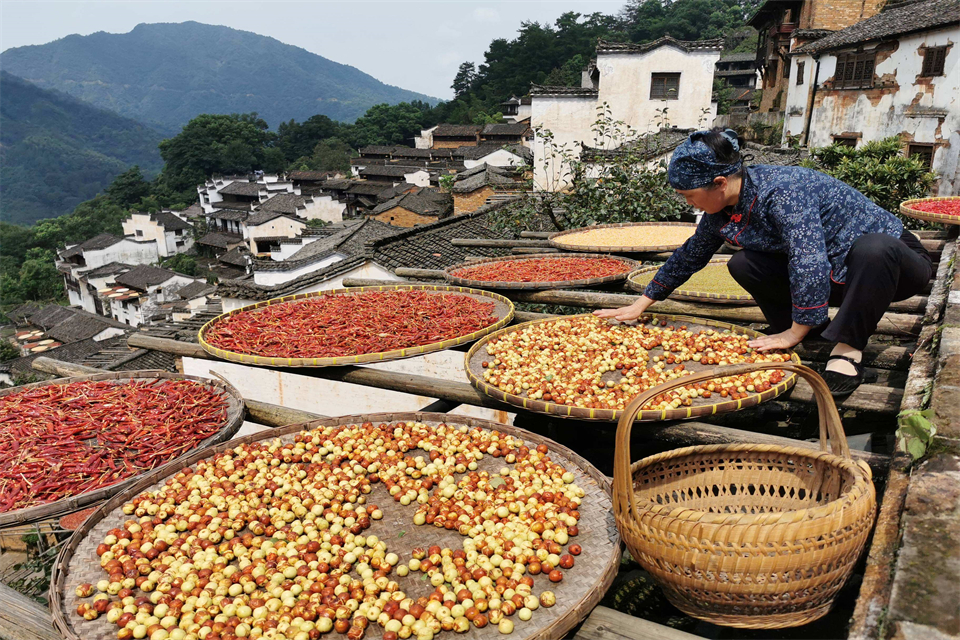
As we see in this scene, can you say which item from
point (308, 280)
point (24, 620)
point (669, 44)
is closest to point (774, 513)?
point (24, 620)

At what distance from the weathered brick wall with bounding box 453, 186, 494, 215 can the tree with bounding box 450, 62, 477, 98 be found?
50338 mm

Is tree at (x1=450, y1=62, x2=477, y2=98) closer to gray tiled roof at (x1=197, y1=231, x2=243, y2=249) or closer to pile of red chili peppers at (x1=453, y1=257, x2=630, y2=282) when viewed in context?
gray tiled roof at (x1=197, y1=231, x2=243, y2=249)

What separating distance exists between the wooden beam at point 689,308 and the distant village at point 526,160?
2892 millimetres

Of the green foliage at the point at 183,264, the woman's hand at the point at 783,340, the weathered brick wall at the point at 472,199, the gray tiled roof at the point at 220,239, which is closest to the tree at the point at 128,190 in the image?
the gray tiled roof at the point at 220,239

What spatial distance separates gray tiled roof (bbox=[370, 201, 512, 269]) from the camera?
9820mm

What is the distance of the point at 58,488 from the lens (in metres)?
2.26

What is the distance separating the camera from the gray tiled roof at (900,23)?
16.7m

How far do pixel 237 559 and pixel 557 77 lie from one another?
5578 cm

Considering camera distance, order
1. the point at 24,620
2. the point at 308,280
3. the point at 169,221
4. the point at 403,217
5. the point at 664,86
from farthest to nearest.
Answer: the point at 169,221, the point at 403,217, the point at 664,86, the point at 308,280, the point at 24,620

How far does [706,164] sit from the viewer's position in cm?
257

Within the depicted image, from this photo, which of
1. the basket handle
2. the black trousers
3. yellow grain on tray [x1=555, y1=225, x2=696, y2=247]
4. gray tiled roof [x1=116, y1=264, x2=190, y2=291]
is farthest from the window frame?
gray tiled roof [x1=116, y1=264, x2=190, y2=291]

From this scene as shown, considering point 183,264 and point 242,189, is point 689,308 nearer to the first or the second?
point 183,264

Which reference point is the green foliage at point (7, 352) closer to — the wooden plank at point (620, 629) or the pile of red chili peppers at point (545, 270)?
the pile of red chili peppers at point (545, 270)

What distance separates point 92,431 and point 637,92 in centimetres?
2352
